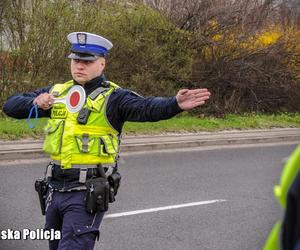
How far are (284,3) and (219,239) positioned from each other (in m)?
16.8

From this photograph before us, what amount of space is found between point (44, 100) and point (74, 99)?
189 mm

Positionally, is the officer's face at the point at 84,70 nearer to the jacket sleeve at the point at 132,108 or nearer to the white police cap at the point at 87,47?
the white police cap at the point at 87,47

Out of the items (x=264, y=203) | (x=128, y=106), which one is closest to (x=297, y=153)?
(x=128, y=106)

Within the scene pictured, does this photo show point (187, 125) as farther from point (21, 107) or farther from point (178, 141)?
point (21, 107)

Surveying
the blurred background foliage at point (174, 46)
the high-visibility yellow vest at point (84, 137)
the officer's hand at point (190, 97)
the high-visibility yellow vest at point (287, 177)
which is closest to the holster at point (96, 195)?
the high-visibility yellow vest at point (84, 137)

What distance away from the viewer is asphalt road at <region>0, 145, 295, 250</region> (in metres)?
5.39

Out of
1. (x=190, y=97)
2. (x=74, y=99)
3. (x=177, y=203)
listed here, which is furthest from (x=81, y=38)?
(x=177, y=203)

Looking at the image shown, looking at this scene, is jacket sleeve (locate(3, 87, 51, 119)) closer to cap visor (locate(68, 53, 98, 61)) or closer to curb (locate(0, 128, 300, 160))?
cap visor (locate(68, 53, 98, 61))

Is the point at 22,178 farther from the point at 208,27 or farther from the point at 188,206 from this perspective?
the point at 208,27

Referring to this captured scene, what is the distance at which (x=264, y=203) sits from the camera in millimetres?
6988

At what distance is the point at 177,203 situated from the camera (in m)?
6.77

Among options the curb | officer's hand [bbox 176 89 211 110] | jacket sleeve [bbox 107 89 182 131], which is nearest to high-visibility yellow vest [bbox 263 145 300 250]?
officer's hand [bbox 176 89 211 110]

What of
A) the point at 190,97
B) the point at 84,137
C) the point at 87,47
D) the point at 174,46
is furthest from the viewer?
the point at 174,46

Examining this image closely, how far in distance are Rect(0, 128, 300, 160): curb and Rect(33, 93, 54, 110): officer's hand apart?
5779mm
